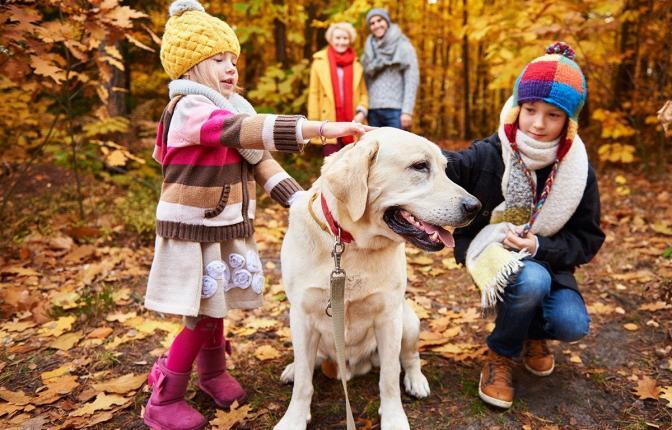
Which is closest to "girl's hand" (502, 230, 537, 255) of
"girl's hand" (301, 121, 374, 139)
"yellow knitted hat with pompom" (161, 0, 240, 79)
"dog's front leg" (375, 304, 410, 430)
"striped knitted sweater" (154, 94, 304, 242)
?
"dog's front leg" (375, 304, 410, 430)

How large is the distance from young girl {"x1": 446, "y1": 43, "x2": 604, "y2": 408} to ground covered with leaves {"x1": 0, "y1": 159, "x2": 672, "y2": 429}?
349 millimetres

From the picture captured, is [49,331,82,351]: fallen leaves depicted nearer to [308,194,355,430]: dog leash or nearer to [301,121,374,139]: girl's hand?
[308,194,355,430]: dog leash

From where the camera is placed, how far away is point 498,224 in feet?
8.64

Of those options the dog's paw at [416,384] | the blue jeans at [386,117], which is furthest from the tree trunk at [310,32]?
the dog's paw at [416,384]

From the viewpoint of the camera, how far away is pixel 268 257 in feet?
16.0

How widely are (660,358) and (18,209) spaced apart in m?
6.27

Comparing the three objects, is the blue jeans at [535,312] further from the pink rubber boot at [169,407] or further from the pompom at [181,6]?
the pompom at [181,6]

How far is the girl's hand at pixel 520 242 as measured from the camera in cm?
252

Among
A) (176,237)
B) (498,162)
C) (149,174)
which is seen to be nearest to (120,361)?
(176,237)

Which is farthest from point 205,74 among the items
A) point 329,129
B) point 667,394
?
point 667,394

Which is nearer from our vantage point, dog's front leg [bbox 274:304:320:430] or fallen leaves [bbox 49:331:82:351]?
dog's front leg [bbox 274:304:320:430]

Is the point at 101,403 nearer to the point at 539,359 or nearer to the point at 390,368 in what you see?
the point at 390,368

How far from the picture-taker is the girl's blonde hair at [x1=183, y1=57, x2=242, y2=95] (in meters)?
2.23

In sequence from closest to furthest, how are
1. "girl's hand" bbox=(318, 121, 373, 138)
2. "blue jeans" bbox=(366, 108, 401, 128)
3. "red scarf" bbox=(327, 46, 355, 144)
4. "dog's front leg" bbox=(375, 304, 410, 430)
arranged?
"girl's hand" bbox=(318, 121, 373, 138) < "dog's front leg" bbox=(375, 304, 410, 430) < "red scarf" bbox=(327, 46, 355, 144) < "blue jeans" bbox=(366, 108, 401, 128)
